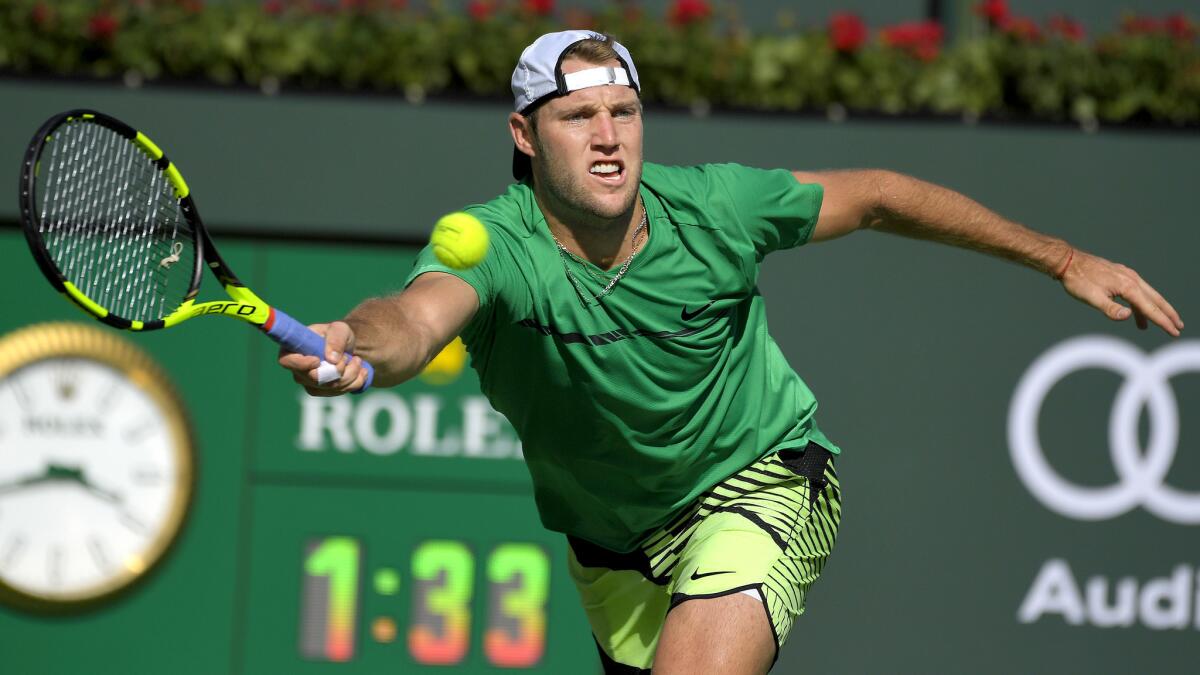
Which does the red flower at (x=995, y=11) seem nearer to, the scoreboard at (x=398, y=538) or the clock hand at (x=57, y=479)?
the scoreboard at (x=398, y=538)

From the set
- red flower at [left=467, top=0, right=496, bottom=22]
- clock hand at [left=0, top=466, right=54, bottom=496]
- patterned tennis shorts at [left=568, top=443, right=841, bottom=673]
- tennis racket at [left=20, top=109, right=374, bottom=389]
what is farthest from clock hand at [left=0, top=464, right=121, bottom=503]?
patterned tennis shorts at [left=568, top=443, right=841, bottom=673]

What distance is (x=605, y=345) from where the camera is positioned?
373 centimetres

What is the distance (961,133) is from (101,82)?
10.8 ft

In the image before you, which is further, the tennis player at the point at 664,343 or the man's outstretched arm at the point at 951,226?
the man's outstretched arm at the point at 951,226

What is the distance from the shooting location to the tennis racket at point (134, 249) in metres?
2.90

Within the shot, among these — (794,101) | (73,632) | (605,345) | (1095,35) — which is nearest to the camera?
(605,345)

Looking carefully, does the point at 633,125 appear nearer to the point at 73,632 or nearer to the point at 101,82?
the point at 101,82

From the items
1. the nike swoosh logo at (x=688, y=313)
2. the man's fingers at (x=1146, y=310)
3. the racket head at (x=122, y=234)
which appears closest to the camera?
the racket head at (x=122, y=234)

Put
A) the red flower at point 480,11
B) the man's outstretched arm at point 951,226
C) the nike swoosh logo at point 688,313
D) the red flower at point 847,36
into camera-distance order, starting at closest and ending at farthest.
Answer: the nike swoosh logo at point 688,313 < the man's outstretched arm at point 951,226 < the red flower at point 480,11 < the red flower at point 847,36

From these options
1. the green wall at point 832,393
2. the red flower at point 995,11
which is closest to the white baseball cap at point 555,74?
the green wall at point 832,393

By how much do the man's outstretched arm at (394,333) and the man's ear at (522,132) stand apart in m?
0.63

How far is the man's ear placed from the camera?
3.92 m

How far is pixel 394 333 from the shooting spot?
3068 millimetres

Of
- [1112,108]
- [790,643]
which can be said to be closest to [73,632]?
[790,643]
